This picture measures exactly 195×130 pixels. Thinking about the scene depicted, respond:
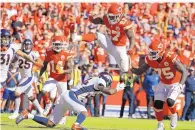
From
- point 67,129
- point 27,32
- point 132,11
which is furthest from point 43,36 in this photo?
point 67,129

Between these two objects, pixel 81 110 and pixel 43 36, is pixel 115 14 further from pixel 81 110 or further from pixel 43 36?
pixel 43 36

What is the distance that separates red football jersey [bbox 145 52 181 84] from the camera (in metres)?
14.2

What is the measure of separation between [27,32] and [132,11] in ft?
14.0

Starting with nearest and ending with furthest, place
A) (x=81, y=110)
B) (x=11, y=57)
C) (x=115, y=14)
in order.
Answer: (x=81, y=110) < (x=115, y=14) < (x=11, y=57)

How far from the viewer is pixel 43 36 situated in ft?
77.5

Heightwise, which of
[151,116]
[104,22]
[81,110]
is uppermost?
[104,22]

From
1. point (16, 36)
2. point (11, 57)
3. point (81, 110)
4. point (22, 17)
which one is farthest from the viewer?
point (22, 17)

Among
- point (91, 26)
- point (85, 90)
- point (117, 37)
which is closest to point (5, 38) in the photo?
point (117, 37)

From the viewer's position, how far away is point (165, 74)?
14.7 m

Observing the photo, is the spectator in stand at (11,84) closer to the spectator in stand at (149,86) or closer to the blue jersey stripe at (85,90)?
the spectator in stand at (149,86)

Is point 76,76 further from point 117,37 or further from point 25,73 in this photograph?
point 117,37

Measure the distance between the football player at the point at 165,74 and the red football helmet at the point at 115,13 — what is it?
161 cm

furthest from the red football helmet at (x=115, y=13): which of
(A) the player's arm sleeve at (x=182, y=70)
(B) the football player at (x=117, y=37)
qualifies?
(A) the player's arm sleeve at (x=182, y=70)

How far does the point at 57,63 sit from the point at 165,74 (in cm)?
296
